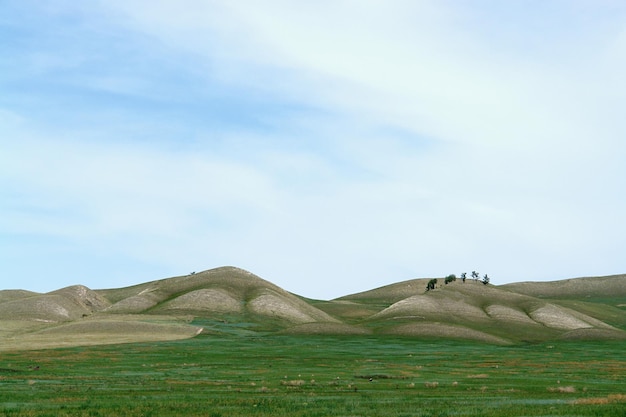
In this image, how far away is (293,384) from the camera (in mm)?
72938

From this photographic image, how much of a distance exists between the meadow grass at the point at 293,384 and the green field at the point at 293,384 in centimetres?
12

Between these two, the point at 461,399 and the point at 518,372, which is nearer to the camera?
the point at 461,399

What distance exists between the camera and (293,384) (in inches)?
2872

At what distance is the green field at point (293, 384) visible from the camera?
50.2 m

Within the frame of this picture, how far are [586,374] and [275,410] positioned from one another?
60.6m

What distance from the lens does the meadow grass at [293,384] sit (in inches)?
1973

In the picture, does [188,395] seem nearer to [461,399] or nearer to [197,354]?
[461,399]

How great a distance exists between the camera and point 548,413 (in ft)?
154

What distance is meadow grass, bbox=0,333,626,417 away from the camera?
50.1 m

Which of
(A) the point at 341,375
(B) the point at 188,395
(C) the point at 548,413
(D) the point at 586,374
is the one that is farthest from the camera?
(D) the point at 586,374

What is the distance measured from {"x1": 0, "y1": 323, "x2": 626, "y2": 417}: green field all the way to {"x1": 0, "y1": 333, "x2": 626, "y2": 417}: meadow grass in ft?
0.41

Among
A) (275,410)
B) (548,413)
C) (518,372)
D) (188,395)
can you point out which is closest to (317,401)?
(275,410)

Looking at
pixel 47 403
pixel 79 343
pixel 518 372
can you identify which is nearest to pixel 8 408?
pixel 47 403

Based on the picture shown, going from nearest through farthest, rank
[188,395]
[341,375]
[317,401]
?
[317,401]
[188,395]
[341,375]
